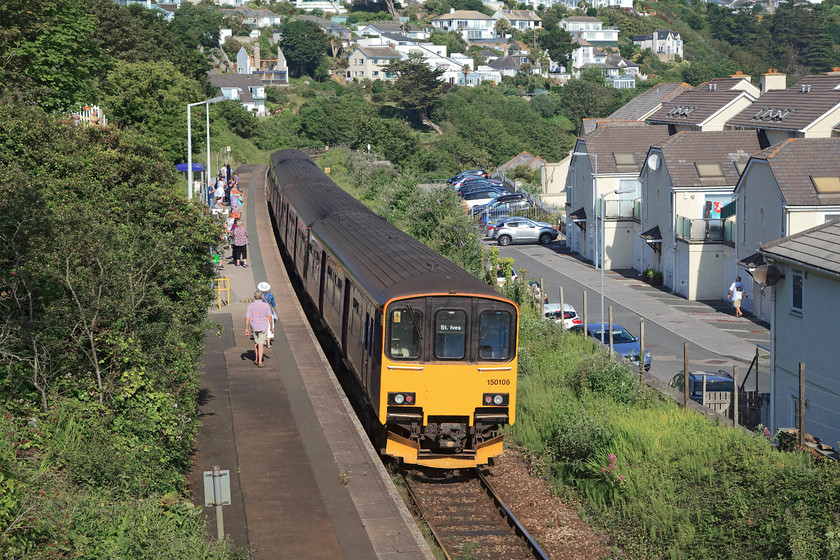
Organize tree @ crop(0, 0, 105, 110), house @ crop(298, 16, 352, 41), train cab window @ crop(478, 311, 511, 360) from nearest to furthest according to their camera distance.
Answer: train cab window @ crop(478, 311, 511, 360)
tree @ crop(0, 0, 105, 110)
house @ crop(298, 16, 352, 41)

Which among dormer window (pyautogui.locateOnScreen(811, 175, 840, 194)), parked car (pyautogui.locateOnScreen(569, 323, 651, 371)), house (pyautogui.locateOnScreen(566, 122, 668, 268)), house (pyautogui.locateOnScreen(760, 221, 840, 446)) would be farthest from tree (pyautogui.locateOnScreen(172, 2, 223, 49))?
house (pyautogui.locateOnScreen(760, 221, 840, 446))

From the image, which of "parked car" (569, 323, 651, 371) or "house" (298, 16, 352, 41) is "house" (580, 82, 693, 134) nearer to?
"parked car" (569, 323, 651, 371)

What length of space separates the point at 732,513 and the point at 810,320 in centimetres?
792

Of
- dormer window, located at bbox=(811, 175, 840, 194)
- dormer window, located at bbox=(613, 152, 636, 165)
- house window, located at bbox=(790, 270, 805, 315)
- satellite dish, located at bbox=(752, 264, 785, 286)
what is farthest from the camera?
dormer window, located at bbox=(613, 152, 636, 165)

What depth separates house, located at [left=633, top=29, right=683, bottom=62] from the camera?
18950 cm

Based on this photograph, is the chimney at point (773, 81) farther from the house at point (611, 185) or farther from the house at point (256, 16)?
the house at point (256, 16)

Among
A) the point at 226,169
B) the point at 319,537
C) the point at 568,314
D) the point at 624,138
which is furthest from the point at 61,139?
the point at 624,138

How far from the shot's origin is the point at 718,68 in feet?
538

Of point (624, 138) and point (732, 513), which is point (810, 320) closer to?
point (732, 513)

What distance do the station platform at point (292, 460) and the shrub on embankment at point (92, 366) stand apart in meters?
0.89

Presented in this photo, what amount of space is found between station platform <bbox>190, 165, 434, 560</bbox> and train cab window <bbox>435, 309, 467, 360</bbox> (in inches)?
73.8

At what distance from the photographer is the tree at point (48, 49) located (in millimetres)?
29328

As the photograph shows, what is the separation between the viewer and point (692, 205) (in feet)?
129

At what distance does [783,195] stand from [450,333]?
20313 mm
